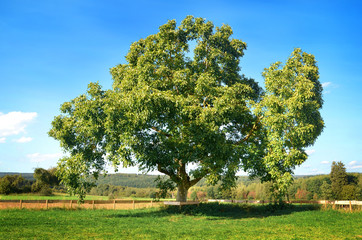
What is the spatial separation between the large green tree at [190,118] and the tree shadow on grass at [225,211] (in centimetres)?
188

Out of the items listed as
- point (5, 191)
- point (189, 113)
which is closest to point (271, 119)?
point (189, 113)

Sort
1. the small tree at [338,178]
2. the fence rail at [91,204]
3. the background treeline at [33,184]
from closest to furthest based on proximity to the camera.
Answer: the fence rail at [91,204] → the background treeline at [33,184] → the small tree at [338,178]

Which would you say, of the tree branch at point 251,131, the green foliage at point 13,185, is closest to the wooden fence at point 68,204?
the tree branch at point 251,131

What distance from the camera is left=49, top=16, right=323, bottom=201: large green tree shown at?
950 inches

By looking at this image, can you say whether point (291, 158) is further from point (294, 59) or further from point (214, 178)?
point (294, 59)

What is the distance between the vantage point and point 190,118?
24547mm

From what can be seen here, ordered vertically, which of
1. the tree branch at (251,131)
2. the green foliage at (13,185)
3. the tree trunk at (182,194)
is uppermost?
the tree branch at (251,131)

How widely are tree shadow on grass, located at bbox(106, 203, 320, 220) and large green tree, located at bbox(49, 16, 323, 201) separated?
6.18ft

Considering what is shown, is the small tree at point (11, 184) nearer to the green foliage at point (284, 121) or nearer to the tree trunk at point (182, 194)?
the tree trunk at point (182, 194)

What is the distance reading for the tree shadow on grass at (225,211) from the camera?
89.4 ft

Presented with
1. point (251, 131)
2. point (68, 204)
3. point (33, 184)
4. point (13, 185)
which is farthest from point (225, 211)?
point (13, 185)

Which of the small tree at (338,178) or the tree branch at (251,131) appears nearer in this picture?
the tree branch at (251,131)

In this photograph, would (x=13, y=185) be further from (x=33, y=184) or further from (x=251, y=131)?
(x=251, y=131)

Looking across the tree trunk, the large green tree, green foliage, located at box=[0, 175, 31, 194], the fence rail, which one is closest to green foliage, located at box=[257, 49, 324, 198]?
the large green tree
